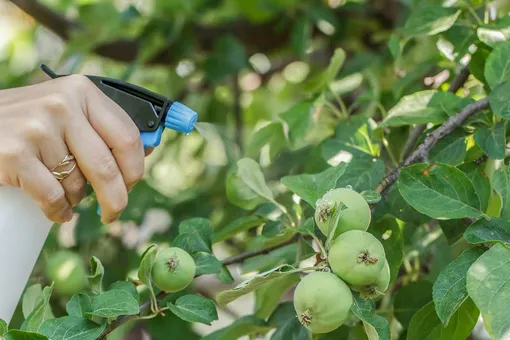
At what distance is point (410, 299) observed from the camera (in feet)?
2.28

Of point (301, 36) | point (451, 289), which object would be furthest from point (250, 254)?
point (301, 36)

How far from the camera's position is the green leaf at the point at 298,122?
0.79 meters

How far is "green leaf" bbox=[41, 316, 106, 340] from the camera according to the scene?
0.51m

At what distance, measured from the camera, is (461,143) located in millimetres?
634

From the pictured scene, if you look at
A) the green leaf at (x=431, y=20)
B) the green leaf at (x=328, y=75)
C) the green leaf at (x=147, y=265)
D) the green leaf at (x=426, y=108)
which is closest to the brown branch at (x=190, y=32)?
the green leaf at (x=328, y=75)

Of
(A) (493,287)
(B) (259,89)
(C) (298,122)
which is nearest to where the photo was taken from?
(A) (493,287)

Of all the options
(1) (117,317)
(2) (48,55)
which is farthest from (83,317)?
(2) (48,55)

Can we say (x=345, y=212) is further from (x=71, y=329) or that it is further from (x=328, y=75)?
(x=328, y=75)

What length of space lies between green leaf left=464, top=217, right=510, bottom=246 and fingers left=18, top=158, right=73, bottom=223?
32cm

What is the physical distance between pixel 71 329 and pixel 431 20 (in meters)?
0.48

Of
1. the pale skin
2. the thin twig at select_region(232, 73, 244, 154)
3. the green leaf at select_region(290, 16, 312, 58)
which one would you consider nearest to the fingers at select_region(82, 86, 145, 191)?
the pale skin

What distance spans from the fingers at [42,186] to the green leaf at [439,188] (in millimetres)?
273

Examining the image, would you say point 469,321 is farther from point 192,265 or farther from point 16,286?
point 16,286

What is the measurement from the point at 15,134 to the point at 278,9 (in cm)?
84
